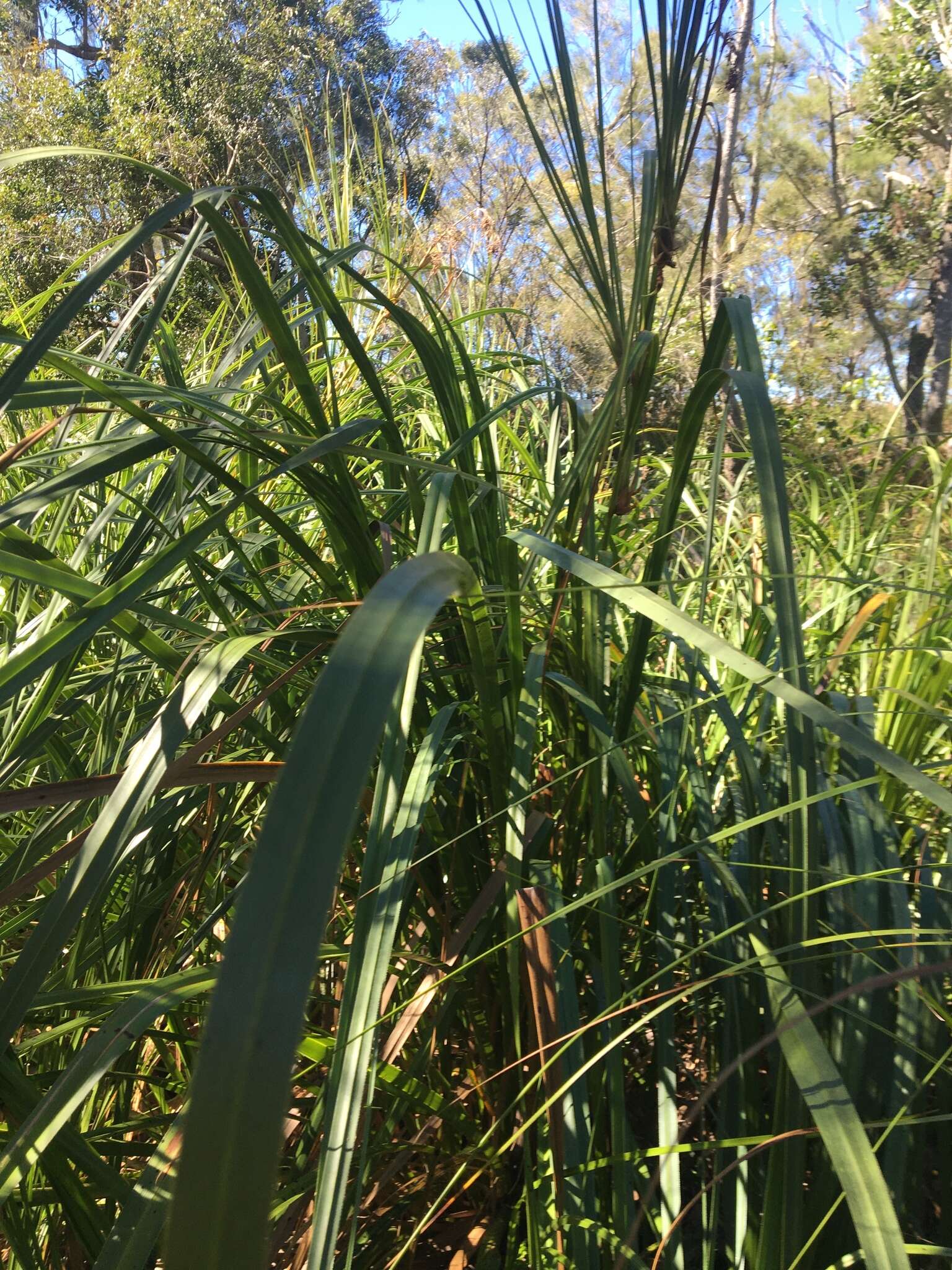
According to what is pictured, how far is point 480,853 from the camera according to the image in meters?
0.66

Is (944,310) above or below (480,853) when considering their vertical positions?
above

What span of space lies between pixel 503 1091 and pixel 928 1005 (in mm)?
283

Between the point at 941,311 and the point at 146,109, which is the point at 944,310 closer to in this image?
the point at 941,311

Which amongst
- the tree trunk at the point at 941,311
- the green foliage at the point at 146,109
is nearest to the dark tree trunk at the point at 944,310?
the tree trunk at the point at 941,311

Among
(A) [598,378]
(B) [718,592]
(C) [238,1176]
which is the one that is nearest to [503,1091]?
(C) [238,1176]

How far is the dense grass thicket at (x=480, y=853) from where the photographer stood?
1.36 feet

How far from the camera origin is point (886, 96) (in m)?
10.1

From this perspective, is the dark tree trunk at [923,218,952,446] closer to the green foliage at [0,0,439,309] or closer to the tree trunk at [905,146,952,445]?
the tree trunk at [905,146,952,445]

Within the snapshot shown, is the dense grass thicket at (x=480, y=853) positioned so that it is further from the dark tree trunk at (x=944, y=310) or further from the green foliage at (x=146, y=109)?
the green foliage at (x=146, y=109)

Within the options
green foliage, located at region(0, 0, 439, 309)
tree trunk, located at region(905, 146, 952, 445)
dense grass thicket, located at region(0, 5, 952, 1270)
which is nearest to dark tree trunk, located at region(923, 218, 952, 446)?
tree trunk, located at region(905, 146, 952, 445)

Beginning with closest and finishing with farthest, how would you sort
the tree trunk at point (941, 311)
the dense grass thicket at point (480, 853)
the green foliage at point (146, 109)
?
the dense grass thicket at point (480, 853)
the tree trunk at point (941, 311)
the green foliage at point (146, 109)

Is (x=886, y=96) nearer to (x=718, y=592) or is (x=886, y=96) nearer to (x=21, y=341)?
(x=718, y=592)

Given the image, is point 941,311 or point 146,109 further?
point 146,109

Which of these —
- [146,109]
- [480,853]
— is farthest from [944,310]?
[480,853]
